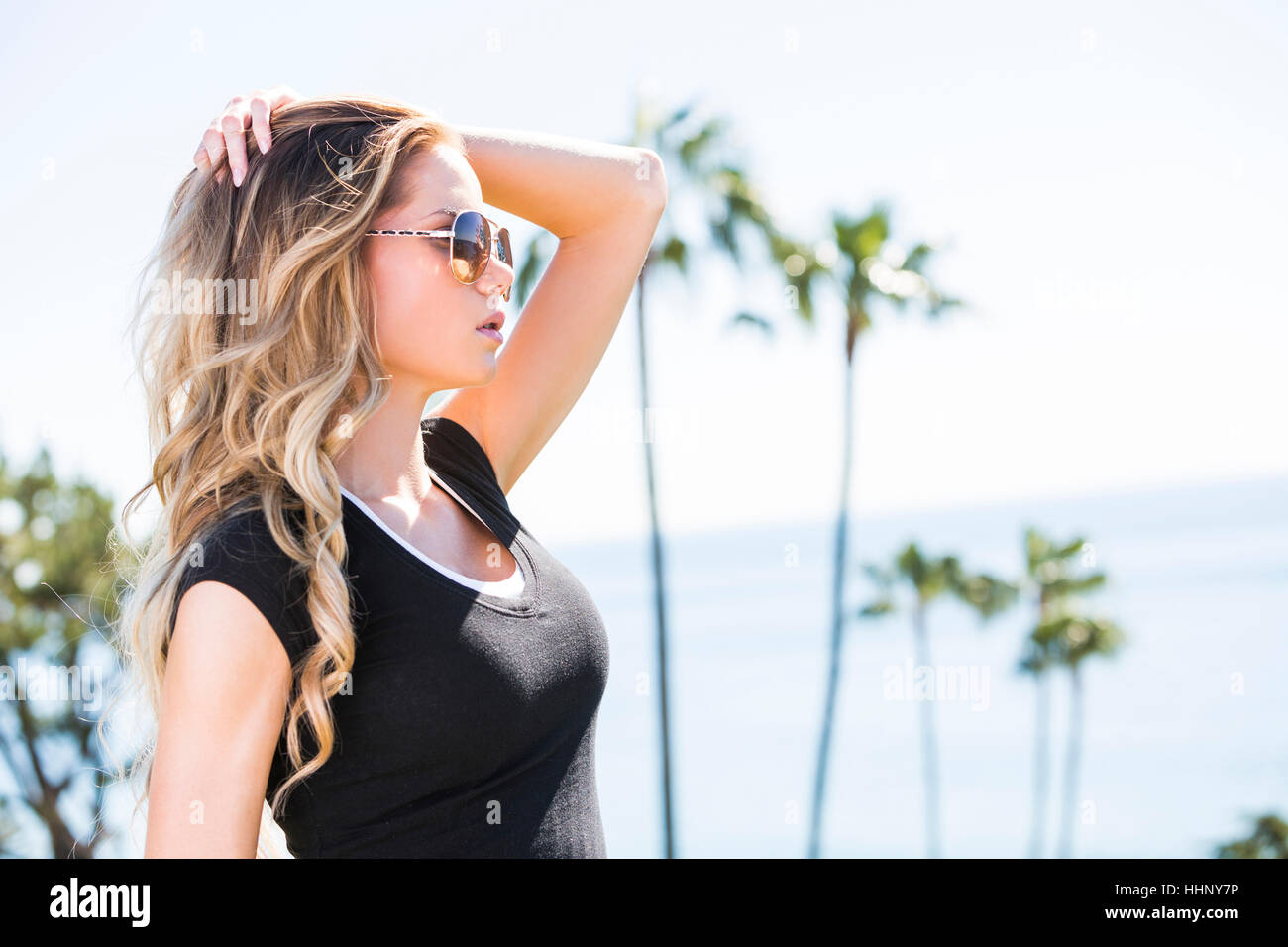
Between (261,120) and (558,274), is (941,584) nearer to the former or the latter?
(558,274)

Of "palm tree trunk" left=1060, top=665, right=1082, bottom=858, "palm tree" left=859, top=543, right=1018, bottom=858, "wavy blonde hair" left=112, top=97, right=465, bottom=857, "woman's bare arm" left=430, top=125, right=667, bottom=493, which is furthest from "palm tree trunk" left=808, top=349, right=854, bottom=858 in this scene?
"wavy blonde hair" left=112, top=97, right=465, bottom=857

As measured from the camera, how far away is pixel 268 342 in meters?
Result: 1.85

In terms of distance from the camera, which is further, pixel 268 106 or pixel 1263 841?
pixel 1263 841

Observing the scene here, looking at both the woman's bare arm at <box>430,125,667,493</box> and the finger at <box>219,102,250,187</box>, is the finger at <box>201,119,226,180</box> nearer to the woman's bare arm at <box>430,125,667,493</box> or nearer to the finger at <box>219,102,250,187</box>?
the finger at <box>219,102,250,187</box>

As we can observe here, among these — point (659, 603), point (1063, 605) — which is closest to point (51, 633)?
point (659, 603)

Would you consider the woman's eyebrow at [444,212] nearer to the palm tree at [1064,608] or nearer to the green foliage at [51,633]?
the green foliage at [51,633]

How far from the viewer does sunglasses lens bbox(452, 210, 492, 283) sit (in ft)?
6.56

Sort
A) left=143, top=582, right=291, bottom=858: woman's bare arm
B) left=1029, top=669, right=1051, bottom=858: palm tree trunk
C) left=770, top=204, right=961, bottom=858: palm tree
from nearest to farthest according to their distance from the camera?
left=143, top=582, right=291, bottom=858: woman's bare arm
left=770, top=204, right=961, bottom=858: palm tree
left=1029, top=669, right=1051, bottom=858: palm tree trunk

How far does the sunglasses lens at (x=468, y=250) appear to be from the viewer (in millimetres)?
1998

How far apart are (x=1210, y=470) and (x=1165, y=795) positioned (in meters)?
89.8

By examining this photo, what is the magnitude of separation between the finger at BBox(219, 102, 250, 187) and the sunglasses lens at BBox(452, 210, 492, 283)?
1.30ft

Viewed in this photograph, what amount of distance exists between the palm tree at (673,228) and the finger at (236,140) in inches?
604

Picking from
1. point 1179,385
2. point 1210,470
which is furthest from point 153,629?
point 1210,470

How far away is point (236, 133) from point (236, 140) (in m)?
0.01
